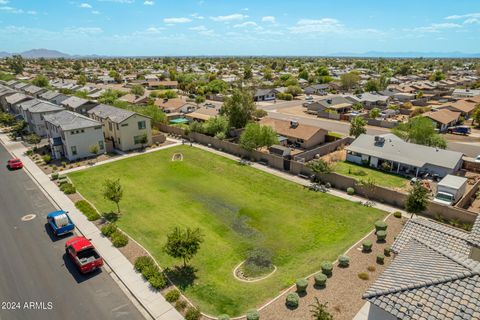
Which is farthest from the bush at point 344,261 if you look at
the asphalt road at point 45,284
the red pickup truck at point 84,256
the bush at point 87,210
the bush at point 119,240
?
the bush at point 87,210

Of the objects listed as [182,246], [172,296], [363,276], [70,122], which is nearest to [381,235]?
[363,276]

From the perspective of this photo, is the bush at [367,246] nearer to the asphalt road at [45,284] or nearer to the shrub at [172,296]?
the shrub at [172,296]

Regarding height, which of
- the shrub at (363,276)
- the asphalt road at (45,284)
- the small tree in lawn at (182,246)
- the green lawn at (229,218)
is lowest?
the green lawn at (229,218)

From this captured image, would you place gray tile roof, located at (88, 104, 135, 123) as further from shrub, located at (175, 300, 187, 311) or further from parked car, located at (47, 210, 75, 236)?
shrub, located at (175, 300, 187, 311)

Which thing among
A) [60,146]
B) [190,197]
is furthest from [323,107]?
[60,146]

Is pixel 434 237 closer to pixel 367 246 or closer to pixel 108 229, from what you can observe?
pixel 367 246

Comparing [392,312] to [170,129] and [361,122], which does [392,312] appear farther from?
[170,129]
